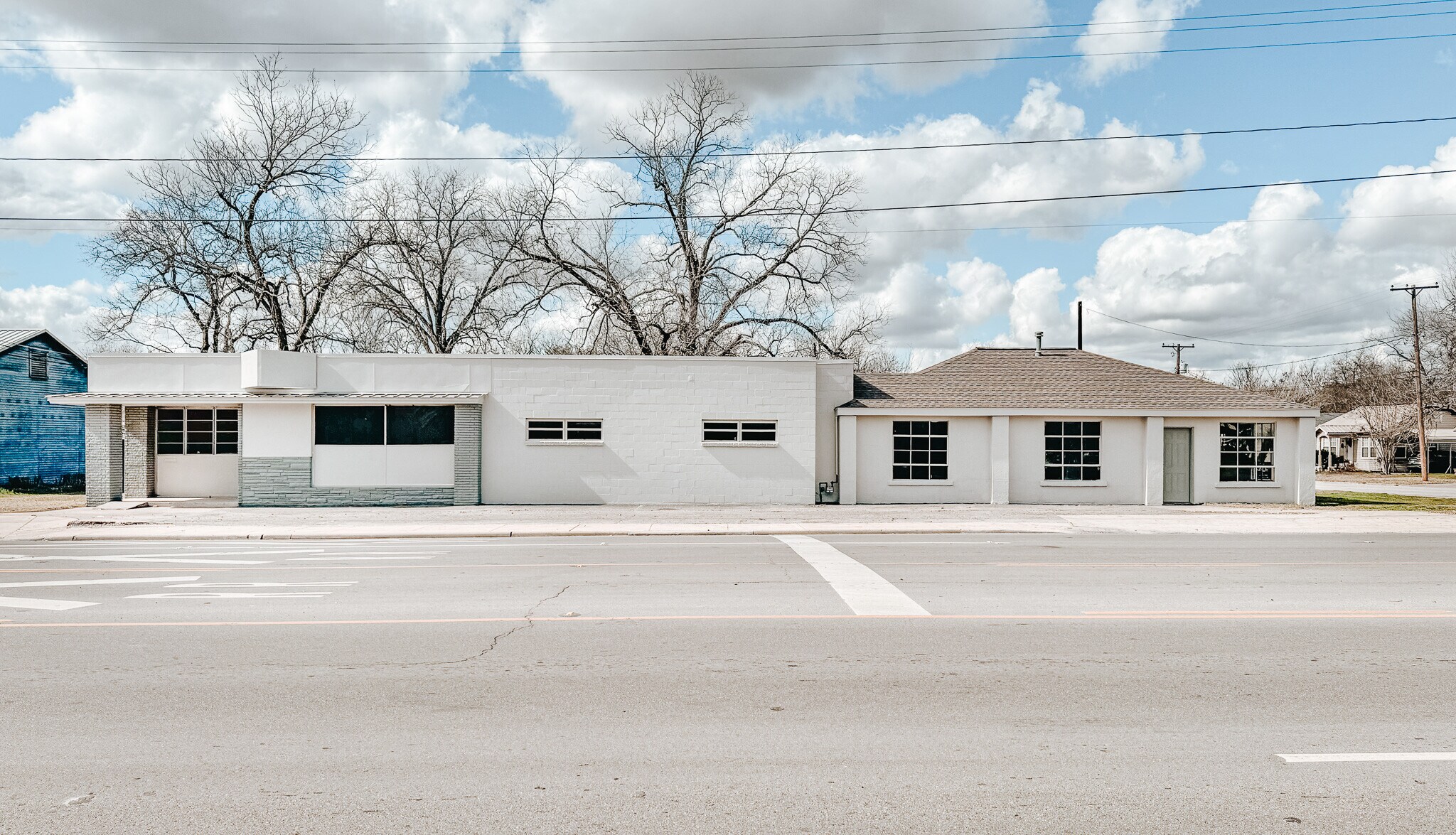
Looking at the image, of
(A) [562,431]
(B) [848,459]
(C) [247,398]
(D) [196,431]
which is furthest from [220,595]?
(D) [196,431]

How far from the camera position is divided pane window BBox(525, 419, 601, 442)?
23.0 m

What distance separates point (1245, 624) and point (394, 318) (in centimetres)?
3672

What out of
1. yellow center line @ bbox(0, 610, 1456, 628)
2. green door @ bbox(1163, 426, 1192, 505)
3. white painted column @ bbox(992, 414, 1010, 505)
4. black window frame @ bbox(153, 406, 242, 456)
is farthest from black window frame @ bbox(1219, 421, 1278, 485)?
black window frame @ bbox(153, 406, 242, 456)

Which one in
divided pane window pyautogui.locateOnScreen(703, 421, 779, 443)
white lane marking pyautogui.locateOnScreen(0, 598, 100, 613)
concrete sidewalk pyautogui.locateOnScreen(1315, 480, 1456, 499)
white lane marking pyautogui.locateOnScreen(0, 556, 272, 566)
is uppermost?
divided pane window pyautogui.locateOnScreen(703, 421, 779, 443)

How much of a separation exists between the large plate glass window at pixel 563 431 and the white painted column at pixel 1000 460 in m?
10.2

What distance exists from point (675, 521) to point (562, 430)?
545 centimetres

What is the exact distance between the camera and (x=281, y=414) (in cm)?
2220

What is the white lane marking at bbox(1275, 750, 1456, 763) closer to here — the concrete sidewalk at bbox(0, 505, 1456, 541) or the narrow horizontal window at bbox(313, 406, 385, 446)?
the concrete sidewalk at bbox(0, 505, 1456, 541)

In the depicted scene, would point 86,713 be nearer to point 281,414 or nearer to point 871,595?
point 871,595

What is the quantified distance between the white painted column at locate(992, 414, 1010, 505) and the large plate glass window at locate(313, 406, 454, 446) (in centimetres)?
1386

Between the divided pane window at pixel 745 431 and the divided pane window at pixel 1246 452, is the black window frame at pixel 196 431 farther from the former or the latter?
the divided pane window at pixel 1246 452

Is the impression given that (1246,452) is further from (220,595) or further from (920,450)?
(220,595)

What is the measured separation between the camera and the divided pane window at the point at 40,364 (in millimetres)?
34312

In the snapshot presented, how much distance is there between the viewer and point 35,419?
3397 cm
